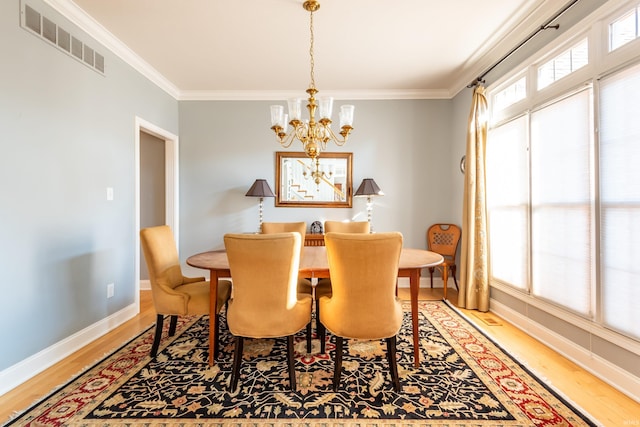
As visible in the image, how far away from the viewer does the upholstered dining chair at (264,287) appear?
173 centimetres

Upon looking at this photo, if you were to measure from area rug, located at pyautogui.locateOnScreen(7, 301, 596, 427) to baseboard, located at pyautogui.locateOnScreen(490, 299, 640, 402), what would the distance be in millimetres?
435

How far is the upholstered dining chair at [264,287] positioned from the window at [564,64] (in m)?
2.39

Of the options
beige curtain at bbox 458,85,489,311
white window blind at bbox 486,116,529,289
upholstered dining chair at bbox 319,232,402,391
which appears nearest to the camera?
upholstered dining chair at bbox 319,232,402,391

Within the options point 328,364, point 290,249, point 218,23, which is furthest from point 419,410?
point 218,23

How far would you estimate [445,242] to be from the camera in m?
4.11

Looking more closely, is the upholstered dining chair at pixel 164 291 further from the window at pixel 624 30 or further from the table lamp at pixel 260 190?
the window at pixel 624 30

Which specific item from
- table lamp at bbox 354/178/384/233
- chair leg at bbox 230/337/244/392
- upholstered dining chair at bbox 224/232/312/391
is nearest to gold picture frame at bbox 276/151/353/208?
table lamp at bbox 354/178/384/233

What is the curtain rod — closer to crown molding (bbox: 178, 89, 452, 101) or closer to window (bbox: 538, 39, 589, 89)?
window (bbox: 538, 39, 589, 89)

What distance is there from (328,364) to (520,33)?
327 cm

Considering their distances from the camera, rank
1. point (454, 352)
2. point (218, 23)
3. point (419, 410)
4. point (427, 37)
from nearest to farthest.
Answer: point (419, 410) < point (454, 352) < point (218, 23) < point (427, 37)

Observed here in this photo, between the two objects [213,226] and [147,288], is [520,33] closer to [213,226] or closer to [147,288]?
[213,226]

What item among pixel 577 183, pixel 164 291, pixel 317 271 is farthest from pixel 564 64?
pixel 164 291

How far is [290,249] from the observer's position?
1.76 meters

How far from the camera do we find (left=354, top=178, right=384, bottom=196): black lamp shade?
396 cm
